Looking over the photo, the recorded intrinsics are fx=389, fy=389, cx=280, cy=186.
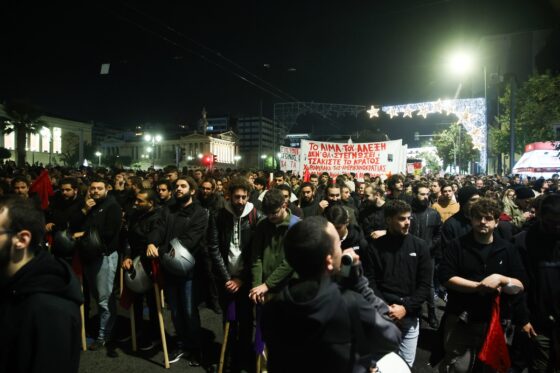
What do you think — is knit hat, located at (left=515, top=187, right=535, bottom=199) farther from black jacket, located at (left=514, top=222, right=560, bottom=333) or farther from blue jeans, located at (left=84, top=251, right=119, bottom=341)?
blue jeans, located at (left=84, top=251, right=119, bottom=341)

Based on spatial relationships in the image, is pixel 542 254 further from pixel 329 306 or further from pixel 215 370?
pixel 215 370

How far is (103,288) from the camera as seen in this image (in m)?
4.94

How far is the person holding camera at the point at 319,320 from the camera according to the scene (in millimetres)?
1805

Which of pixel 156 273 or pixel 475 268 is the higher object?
pixel 475 268

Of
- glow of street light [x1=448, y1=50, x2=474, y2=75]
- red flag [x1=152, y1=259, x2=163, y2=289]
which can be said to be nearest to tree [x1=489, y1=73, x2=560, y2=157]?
glow of street light [x1=448, y1=50, x2=474, y2=75]

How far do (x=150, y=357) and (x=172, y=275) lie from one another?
107cm

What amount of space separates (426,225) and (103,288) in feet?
16.0

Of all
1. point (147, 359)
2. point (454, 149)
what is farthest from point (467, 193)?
point (454, 149)

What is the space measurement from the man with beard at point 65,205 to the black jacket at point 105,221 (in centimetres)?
37

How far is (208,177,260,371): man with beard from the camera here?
4316 mm

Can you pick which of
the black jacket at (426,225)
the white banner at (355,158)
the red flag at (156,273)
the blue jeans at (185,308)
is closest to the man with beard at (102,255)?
the red flag at (156,273)

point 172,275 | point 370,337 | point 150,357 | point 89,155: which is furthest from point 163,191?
point 89,155

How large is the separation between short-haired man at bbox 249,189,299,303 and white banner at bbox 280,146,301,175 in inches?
480

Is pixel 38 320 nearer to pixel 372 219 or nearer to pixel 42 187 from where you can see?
pixel 372 219
